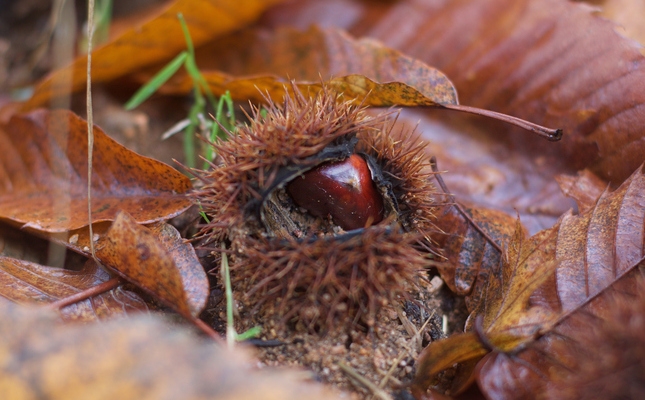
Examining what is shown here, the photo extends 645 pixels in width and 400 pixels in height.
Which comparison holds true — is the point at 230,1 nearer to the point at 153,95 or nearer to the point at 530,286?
the point at 153,95

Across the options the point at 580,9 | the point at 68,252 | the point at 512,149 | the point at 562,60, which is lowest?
the point at 68,252

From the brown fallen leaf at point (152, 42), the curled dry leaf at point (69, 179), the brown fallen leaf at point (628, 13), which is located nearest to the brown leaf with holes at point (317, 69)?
the brown fallen leaf at point (152, 42)

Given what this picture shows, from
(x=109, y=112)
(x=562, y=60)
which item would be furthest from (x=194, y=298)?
(x=562, y=60)

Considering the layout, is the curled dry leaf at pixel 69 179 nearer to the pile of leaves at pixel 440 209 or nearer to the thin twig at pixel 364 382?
the pile of leaves at pixel 440 209

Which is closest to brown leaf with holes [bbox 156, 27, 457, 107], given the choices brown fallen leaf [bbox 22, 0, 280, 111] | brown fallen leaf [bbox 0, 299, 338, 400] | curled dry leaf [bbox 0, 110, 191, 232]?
brown fallen leaf [bbox 22, 0, 280, 111]

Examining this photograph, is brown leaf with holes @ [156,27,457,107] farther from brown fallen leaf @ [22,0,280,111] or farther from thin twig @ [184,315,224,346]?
thin twig @ [184,315,224,346]
